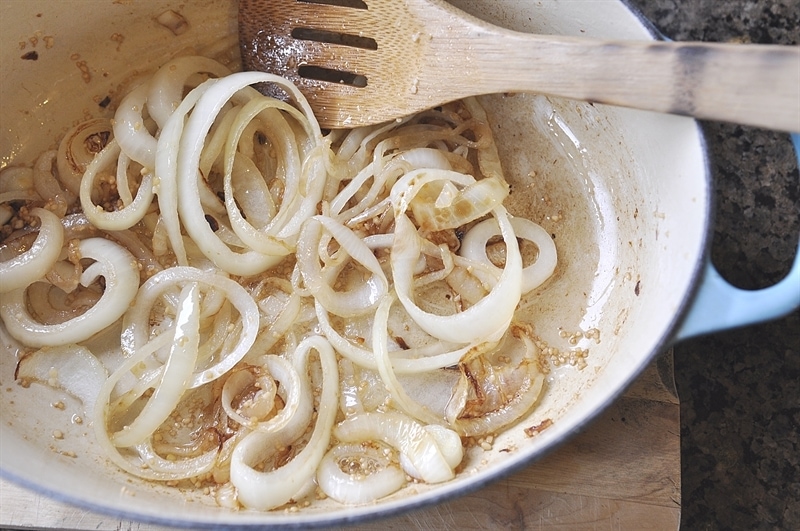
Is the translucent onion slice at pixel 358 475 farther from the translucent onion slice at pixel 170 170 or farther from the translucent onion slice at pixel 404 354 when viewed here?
the translucent onion slice at pixel 170 170

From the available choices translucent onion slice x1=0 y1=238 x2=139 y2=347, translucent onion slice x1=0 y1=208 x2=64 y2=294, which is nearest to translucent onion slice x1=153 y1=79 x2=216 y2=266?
translucent onion slice x1=0 y1=238 x2=139 y2=347

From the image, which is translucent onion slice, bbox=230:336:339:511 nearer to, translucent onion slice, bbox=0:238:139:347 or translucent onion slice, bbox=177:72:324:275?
translucent onion slice, bbox=177:72:324:275

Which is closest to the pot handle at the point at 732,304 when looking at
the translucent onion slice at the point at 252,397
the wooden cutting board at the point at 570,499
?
the wooden cutting board at the point at 570,499

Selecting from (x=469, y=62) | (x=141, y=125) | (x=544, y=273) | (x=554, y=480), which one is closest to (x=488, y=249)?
(x=544, y=273)

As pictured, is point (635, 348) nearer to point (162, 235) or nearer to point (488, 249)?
point (488, 249)

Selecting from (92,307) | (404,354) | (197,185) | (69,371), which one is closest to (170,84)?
(197,185)

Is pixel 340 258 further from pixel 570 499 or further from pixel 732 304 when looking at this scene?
pixel 732 304
